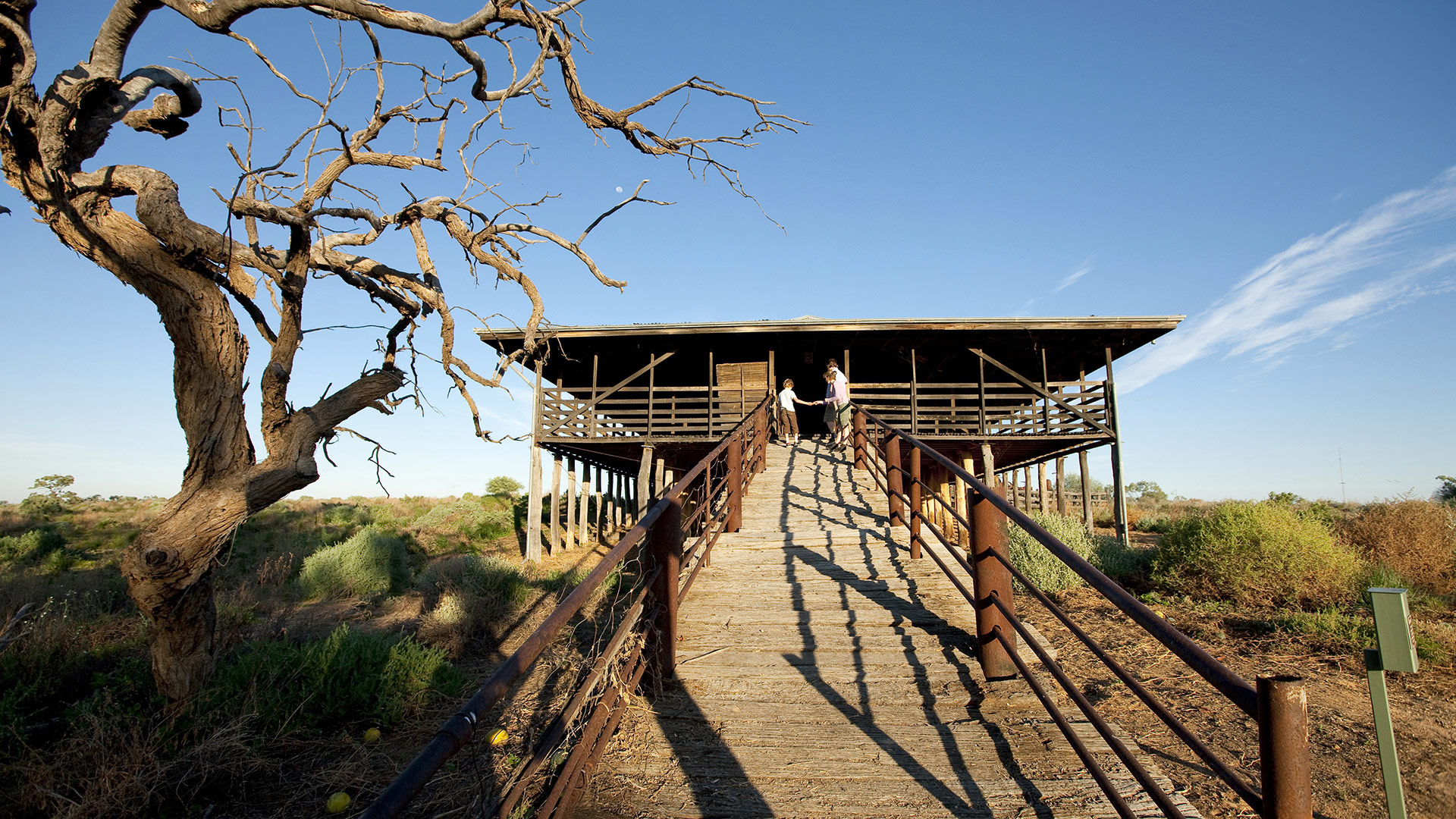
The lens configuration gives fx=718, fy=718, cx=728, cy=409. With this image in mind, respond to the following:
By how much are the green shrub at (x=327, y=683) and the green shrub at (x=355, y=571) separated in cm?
574

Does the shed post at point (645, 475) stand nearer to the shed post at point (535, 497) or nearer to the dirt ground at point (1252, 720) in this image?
the shed post at point (535, 497)

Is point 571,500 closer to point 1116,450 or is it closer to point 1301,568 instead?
point 1116,450

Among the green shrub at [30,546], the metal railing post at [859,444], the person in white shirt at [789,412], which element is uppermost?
the person in white shirt at [789,412]

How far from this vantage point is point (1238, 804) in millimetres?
3725

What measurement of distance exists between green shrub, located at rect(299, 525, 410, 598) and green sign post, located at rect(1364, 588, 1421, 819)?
11839 mm

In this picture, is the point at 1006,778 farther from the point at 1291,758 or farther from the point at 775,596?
the point at 775,596

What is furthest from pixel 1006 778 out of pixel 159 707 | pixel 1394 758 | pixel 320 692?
pixel 159 707

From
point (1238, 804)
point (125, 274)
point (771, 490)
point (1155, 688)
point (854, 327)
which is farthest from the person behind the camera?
point (854, 327)

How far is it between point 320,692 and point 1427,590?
35.2ft

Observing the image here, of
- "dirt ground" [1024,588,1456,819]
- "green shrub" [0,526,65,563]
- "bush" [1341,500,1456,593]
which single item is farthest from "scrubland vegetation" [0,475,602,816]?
"bush" [1341,500,1456,593]

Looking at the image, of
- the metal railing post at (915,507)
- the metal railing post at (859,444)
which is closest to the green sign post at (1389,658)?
the metal railing post at (915,507)

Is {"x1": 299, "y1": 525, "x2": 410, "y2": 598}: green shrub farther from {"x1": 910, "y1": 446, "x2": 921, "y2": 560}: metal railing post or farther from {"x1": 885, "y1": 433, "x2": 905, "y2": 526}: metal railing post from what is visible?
{"x1": 910, "y1": 446, "x2": 921, "y2": 560}: metal railing post

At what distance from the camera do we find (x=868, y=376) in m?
20.5

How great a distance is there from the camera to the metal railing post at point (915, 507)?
19.7 ft
